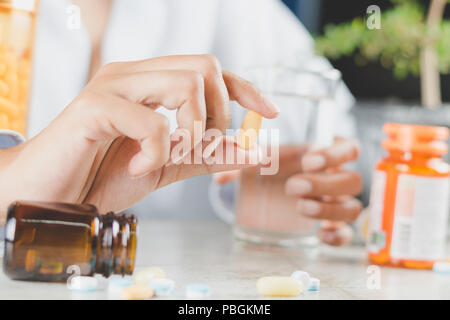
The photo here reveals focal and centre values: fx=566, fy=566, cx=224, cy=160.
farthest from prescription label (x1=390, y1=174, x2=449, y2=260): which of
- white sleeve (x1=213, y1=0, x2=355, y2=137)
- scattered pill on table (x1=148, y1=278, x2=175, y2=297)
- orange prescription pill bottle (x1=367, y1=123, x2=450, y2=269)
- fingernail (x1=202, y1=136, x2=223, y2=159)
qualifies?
white sleeve (x1=213, y1=0, x2=355, y2=137)

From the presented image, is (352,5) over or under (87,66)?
over

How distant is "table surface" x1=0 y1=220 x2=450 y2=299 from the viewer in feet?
1.89

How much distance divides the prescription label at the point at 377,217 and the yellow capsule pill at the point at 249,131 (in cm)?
22

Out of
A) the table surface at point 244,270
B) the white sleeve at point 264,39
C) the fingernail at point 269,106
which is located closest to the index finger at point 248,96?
the fingernail at point 269,106

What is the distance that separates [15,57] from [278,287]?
52 cm

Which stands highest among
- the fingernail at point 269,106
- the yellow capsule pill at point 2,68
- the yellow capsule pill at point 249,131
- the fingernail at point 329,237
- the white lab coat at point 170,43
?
the white lab coat at point 170,43

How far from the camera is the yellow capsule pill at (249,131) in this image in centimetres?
75

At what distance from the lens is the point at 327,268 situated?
809 mm

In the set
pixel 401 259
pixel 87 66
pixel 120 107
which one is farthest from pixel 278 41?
pixel 120 107

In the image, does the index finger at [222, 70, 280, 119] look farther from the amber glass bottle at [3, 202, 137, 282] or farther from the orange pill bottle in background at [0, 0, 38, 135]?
the orange pill bottle in background at [0, 0, 38, 135]

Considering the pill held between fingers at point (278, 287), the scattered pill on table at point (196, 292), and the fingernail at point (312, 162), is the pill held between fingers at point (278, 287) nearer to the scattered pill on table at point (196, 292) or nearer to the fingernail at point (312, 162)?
the scattered pill on table at point (196, 292)

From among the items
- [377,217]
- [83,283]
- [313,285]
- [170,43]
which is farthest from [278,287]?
[170,43]

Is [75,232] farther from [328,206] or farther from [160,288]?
[328,206]

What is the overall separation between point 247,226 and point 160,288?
1.44ft
